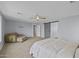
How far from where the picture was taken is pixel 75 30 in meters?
5.50

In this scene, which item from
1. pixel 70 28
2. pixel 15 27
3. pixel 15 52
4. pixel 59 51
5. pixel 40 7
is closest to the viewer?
pixel 59 51

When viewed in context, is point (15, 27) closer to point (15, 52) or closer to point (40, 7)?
point (15, 52)

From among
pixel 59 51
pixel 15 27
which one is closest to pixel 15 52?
pixel 59 51

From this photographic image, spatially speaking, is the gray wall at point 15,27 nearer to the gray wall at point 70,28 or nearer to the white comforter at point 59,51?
the gray wall at point 70,28

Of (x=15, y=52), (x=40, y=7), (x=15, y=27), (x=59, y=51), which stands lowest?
(x=15, y=52)

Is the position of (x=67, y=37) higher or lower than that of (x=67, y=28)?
lower

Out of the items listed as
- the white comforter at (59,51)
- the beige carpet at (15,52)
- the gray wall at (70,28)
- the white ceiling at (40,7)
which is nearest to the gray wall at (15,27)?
the beige carpet at (15,52)

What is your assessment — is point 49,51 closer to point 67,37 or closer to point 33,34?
point 67,37

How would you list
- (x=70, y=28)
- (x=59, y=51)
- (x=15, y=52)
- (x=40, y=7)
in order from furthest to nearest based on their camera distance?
(x=70, y=28) < (x=15, y=52) < (x=40, y=7) < (x=59, y=51)

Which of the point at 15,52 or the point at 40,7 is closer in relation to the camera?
the point at 40,7

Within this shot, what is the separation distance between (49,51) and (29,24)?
288 inches

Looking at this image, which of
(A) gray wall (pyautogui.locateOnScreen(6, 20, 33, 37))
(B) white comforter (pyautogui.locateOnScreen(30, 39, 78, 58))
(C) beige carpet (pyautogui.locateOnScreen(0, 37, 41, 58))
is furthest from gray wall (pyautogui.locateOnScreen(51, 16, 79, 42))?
(A) gray wall (pyautogui.locateOnScreen(6, 20, 33, 37))

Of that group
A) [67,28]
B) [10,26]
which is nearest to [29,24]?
[10,26]

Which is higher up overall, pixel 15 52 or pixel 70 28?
pixel 70 28
